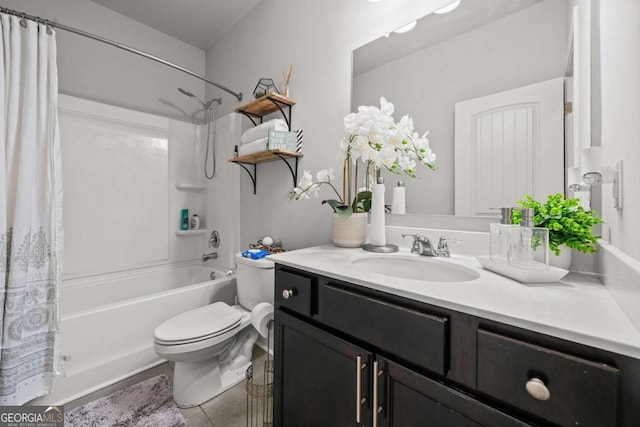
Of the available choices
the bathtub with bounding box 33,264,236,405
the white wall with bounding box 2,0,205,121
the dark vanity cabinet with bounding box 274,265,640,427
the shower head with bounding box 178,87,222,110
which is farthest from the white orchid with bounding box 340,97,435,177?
the white wall with bounding box 2,0,205,121

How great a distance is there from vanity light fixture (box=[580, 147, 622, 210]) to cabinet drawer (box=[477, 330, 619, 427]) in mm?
383

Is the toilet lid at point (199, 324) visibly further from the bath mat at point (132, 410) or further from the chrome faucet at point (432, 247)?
the chrome faucet at point (432, 247)

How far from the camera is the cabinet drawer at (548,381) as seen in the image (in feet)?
1.32

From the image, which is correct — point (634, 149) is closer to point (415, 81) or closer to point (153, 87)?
point (415, 81)

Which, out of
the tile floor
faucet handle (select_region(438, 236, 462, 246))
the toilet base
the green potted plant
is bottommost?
the tile floor

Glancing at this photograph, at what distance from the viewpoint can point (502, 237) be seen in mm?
781

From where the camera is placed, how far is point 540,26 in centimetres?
90

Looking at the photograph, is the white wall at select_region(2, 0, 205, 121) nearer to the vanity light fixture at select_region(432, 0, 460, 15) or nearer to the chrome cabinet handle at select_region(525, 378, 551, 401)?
the vanity light fixture at select_region(432, 0, 460, 15)

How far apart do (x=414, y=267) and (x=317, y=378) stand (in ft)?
1.72

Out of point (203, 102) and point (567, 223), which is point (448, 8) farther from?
point (203, 102)

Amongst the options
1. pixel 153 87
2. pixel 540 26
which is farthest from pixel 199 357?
pixel 153 87

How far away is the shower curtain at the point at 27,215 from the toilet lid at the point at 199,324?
56 centimetres

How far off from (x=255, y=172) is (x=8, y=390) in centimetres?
167

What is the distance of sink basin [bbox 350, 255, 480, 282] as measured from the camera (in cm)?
90
